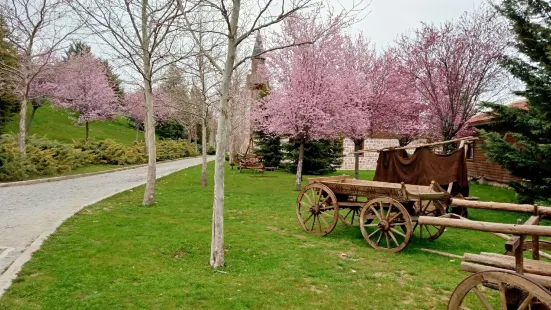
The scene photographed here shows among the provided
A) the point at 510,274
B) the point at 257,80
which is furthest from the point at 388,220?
the point at 257,80

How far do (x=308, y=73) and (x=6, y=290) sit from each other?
13.2 metres

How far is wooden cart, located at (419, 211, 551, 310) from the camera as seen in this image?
3.03 meters

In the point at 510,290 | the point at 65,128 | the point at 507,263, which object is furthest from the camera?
the point at 65,128

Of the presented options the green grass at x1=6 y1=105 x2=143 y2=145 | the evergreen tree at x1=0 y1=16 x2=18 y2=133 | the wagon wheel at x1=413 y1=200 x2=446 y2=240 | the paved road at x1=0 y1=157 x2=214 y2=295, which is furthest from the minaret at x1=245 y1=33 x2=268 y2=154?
the green grass at x1=6 y1=105 x2=143 y2=145

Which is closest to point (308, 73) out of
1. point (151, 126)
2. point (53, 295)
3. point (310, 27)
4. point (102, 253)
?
point (310, 27)

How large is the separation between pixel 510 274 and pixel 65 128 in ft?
145

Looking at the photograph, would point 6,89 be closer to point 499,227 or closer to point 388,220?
point 388,220

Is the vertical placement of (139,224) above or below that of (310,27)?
below

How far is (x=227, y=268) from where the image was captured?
5680mm

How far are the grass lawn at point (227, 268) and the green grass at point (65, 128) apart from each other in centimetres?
3119

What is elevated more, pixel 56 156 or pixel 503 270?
pixel 56 156

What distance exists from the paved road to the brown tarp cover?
8770 millimetres

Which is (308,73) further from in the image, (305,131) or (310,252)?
(310,252)

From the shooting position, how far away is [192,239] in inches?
283
